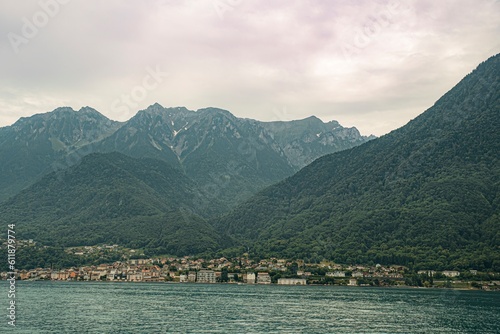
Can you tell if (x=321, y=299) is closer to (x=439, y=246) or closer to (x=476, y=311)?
(x=476, y=311)

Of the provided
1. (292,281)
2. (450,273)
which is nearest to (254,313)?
(450,273)

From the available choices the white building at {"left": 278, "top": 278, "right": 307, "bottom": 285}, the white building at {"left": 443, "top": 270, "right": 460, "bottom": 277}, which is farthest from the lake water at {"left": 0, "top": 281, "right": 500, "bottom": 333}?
the white building at {"left": 278, "top": 278, "right": 307, "bottom": 285}

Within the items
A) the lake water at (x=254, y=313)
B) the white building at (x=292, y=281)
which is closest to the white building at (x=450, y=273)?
the lake water at (x=254, y=313)

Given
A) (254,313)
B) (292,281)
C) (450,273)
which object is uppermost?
(450,273)

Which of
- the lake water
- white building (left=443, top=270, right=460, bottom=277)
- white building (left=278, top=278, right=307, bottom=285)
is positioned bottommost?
the lake water

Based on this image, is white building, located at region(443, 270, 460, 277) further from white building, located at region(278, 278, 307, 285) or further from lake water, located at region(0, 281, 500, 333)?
white building, located at region(278, 278, 307, 285)

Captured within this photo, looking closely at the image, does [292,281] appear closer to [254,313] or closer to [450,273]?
[450,273]

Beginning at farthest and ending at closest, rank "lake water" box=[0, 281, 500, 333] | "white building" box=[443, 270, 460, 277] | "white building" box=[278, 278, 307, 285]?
1. "white building" box=[278, 278, 307, 285]
2. "white building" box=[443, 270, 460, 277]
3. "lake water" box=[0, 281, 500, 333]

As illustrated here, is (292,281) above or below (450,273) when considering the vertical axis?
below

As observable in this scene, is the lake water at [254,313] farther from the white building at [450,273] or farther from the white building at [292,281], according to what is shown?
the white building at [292,281]

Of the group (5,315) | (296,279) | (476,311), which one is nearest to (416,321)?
(476,311)
